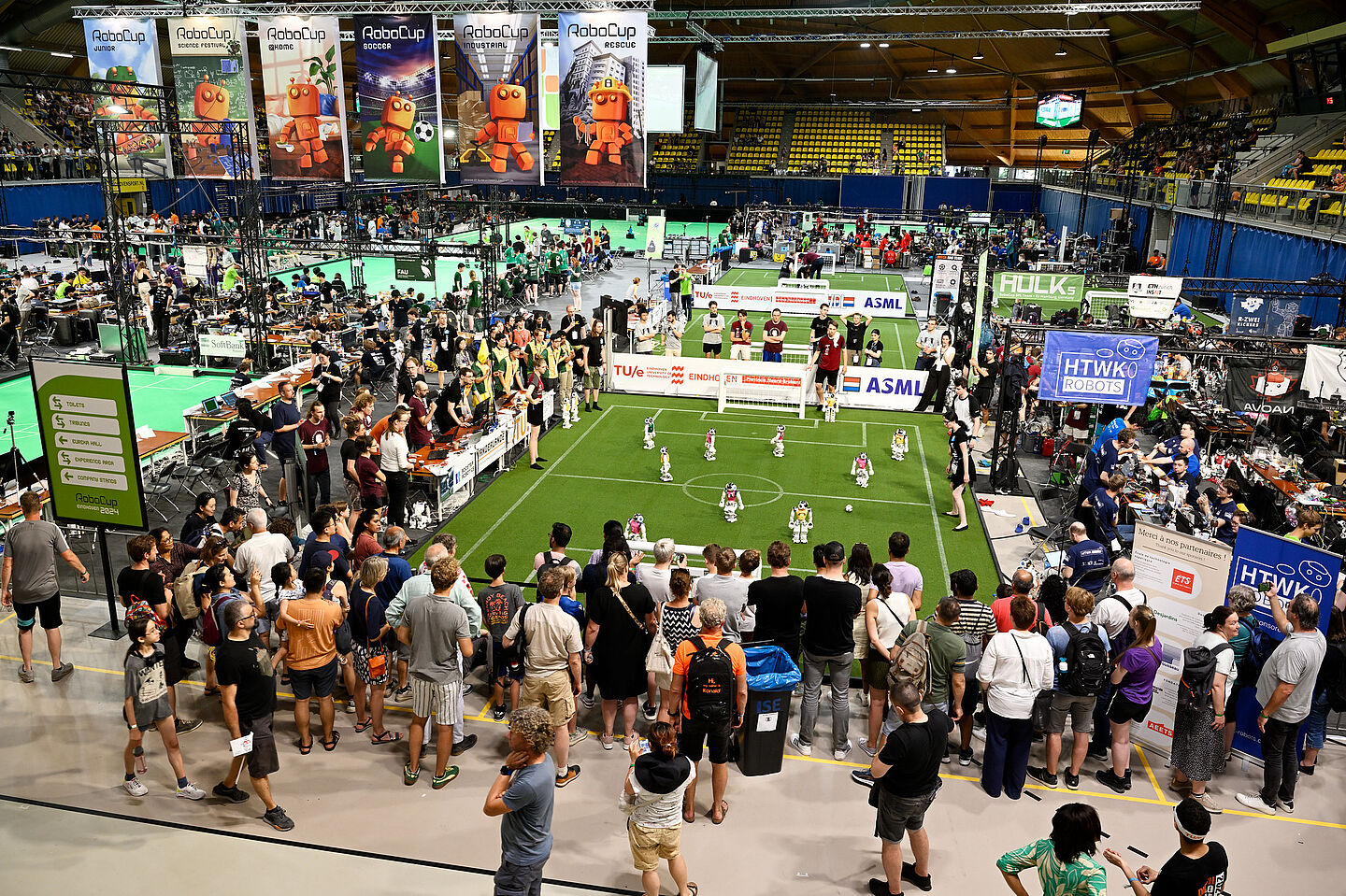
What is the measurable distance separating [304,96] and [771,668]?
18.1 m

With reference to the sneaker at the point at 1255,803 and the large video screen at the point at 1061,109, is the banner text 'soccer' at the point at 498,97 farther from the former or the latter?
the large video screen at the point at 1061,109

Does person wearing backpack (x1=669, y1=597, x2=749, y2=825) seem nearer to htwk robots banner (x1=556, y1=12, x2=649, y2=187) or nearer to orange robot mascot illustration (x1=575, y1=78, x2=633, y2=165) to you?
htwk robots banner (x1=556, y1=12, x2=649, y2=187)

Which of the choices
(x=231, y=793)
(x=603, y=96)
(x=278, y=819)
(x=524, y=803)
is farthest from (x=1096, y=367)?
(x=603, y=96)

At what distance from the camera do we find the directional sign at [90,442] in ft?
28.2

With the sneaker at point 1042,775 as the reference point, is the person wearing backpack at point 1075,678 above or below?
above

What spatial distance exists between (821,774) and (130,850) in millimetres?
5074

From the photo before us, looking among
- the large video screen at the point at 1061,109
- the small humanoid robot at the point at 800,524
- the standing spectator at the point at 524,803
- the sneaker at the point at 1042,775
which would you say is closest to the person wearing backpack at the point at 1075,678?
the sneaker at the point at 1042,775

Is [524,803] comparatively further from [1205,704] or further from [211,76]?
[211,76]

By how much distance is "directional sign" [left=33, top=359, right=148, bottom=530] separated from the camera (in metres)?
8.60

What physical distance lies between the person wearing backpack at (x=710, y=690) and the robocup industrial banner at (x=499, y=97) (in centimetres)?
1544

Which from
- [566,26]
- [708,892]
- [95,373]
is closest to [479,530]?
[95,373]

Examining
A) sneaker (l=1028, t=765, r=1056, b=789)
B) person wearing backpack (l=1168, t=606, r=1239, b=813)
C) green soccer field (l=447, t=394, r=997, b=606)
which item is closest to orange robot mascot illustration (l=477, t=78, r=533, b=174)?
green soccer field (l=447, t=394, r=997, b=606)

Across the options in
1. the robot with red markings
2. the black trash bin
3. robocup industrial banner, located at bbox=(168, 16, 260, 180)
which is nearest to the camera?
the black trash bin

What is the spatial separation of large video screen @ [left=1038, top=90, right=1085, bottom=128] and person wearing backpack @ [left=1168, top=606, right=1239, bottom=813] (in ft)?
133
